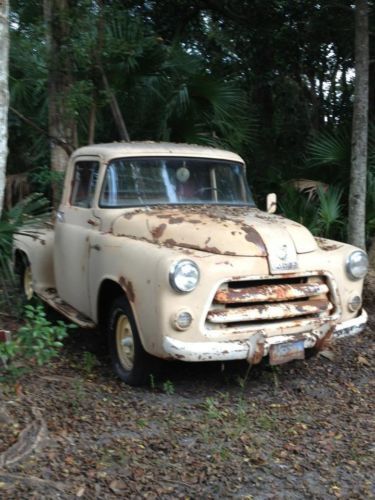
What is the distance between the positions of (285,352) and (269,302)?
388 mm

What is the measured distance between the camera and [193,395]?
4.74 meters

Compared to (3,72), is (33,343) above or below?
below

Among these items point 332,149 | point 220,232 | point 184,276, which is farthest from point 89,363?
point 332,149

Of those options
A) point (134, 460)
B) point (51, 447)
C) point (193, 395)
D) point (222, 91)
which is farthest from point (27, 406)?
point (222, 91)

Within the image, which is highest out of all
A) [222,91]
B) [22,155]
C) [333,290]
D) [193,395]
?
[222,91]

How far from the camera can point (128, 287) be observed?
4609 mm

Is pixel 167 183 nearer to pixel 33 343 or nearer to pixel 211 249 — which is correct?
pixel 211 249

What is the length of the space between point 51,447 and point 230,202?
10.0 feet

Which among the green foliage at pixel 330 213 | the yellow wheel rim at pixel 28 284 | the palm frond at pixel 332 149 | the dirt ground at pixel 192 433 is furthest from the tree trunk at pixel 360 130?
the yellow wheel rim at pixel 28 284

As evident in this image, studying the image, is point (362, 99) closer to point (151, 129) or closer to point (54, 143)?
point (151, 129)

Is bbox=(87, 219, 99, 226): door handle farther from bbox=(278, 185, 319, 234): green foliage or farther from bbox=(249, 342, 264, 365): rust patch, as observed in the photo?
bbox=(278, 185, 319, 234): green foliage

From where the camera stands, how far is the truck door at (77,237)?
552cm

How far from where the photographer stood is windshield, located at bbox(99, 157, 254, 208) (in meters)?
5.46

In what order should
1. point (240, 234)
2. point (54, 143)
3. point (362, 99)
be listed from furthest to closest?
point (54, 143)
point (362, 99)
point (240, 234)
